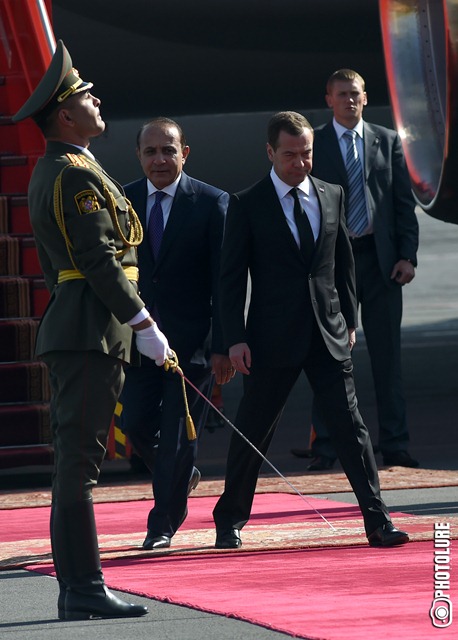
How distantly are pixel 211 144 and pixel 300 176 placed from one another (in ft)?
23.0

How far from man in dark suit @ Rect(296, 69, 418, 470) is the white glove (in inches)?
141

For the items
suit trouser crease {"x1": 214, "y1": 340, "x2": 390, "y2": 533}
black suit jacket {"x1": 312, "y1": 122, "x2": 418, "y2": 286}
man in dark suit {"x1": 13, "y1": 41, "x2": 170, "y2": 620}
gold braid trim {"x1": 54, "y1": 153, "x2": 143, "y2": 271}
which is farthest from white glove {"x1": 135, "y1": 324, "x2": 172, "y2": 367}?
black suit jacket {"x1": 312, "y1": 122, "x2": 418, "y2": 286}

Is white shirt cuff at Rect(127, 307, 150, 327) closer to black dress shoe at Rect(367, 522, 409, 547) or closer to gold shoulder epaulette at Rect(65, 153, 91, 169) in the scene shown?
gold shoulder epaulette at Rect(65, 153, 91, 169)

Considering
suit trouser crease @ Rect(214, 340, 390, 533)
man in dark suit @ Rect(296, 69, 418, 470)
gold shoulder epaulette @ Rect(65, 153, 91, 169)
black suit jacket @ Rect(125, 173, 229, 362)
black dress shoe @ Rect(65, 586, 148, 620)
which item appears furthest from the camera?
man in dark suit @ Rect(296, 69, 418, 470)

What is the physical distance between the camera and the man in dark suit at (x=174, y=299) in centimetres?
561

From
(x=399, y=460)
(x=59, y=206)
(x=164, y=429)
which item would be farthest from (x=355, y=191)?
(x=59, y=206)

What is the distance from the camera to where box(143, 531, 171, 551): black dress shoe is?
5496 mm

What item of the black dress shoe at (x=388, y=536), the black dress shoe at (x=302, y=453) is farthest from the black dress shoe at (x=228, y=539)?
the black dress shoe at (x=302, y=453)

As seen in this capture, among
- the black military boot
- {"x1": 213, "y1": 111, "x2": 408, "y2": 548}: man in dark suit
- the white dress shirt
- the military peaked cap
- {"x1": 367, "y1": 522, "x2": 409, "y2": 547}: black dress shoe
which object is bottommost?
{"x1": 367, "y1": 522, "x2": 409, "y2": 547}: black dress shoe

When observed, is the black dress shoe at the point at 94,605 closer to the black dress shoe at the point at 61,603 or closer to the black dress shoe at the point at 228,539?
the black dress shoe at the point at 61,603

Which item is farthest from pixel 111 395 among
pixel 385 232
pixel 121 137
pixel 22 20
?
pixel 121 137

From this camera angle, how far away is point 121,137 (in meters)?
12.3

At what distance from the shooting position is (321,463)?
26.2 feet

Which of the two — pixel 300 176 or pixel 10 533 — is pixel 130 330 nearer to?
pixel 300 176
